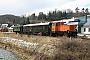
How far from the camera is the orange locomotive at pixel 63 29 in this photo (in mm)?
31673

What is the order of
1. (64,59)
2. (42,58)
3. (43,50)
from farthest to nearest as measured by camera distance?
(43,50), (42,58), (64,59)

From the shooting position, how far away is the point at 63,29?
3347 cm

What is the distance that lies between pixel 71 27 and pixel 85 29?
23476 millimetres

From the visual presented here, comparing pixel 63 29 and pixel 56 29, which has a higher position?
pixel 63 29

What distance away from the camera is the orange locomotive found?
31.7 m

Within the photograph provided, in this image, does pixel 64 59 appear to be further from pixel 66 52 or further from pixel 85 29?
pixel 85 29

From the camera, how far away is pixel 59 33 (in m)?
33.9

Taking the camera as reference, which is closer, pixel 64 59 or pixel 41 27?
pixel 64 59

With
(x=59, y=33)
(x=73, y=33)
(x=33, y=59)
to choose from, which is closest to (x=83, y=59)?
(x=33, y=59)

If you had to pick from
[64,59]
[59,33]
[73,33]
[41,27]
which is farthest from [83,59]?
[41,27]

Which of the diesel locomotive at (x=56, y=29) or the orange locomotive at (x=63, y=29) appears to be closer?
the orange locomotive at (x=63, y=29)

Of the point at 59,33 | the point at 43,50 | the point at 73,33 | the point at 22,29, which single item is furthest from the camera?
the point at 22,29

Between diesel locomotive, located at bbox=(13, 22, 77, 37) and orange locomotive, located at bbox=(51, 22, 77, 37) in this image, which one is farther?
diesel locomotive, located at bbox=(13, 22, 77, 37)

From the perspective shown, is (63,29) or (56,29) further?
(56,29)
